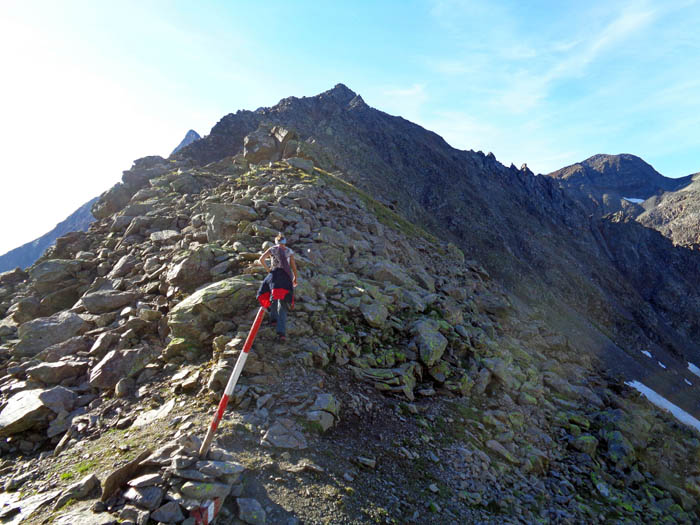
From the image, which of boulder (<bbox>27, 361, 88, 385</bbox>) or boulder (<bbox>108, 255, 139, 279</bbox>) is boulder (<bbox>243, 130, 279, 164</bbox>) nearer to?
boulder (<bbox>108, 255, 139, 279</bbox>)

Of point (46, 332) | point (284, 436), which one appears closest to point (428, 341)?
point (284, 436)

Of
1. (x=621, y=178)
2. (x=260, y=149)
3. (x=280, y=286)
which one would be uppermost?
(x=621, y=178)

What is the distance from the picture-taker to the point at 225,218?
13438 mm

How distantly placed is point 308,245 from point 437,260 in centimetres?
1216

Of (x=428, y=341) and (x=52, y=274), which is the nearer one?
(x=428, y=341)

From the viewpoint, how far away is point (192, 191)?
21.3 meters

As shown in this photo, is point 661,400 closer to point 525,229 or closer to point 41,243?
point 525,229

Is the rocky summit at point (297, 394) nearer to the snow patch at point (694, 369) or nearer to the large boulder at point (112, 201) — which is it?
the large boulder at point (112, 201)

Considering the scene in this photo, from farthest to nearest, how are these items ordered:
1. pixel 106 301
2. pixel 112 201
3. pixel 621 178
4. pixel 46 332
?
pixel 621 178, pixel 112 201, pixel 106 301, pixel 46 332

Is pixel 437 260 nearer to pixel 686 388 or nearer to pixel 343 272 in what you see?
pixel 343 272

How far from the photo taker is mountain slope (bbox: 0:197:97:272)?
142 metres

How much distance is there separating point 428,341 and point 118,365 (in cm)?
817

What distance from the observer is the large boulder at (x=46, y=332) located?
9695mm

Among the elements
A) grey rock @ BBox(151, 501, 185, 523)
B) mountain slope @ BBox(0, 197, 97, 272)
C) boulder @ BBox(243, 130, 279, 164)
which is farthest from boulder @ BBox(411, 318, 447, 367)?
mountain slope @ BBox(0, 197, 97, 272)
